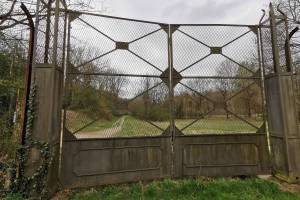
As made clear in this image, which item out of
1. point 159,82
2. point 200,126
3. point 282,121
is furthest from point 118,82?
point 282,121

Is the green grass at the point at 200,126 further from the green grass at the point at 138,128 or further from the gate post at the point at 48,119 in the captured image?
the gate post at the point at 48,119

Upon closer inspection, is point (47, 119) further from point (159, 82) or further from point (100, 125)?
point (159, 82)

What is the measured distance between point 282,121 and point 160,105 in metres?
2.42

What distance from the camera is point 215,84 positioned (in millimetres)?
4438

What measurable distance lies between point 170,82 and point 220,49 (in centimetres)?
140

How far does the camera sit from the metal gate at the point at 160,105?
3730 millimetres

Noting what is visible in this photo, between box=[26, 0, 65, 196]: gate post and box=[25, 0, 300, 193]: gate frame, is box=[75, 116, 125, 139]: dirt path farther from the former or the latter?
box=[26, 0, 65, 196]: gate post

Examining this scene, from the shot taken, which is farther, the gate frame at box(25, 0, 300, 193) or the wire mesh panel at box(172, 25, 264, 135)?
the wire mesh panel at box(172, 25, 264, 135)

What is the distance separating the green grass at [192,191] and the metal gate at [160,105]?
28cm

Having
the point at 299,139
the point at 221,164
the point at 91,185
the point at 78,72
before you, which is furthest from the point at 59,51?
the point at 299,139

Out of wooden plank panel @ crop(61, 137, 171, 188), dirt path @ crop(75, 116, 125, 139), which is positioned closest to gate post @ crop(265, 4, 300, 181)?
wooden plank panel @ crop(61, 137, 171, 188)

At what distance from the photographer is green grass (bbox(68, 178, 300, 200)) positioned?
10.6 feet

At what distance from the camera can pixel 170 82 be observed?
424cm

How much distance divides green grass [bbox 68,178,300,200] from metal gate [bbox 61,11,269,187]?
11.2 inches
